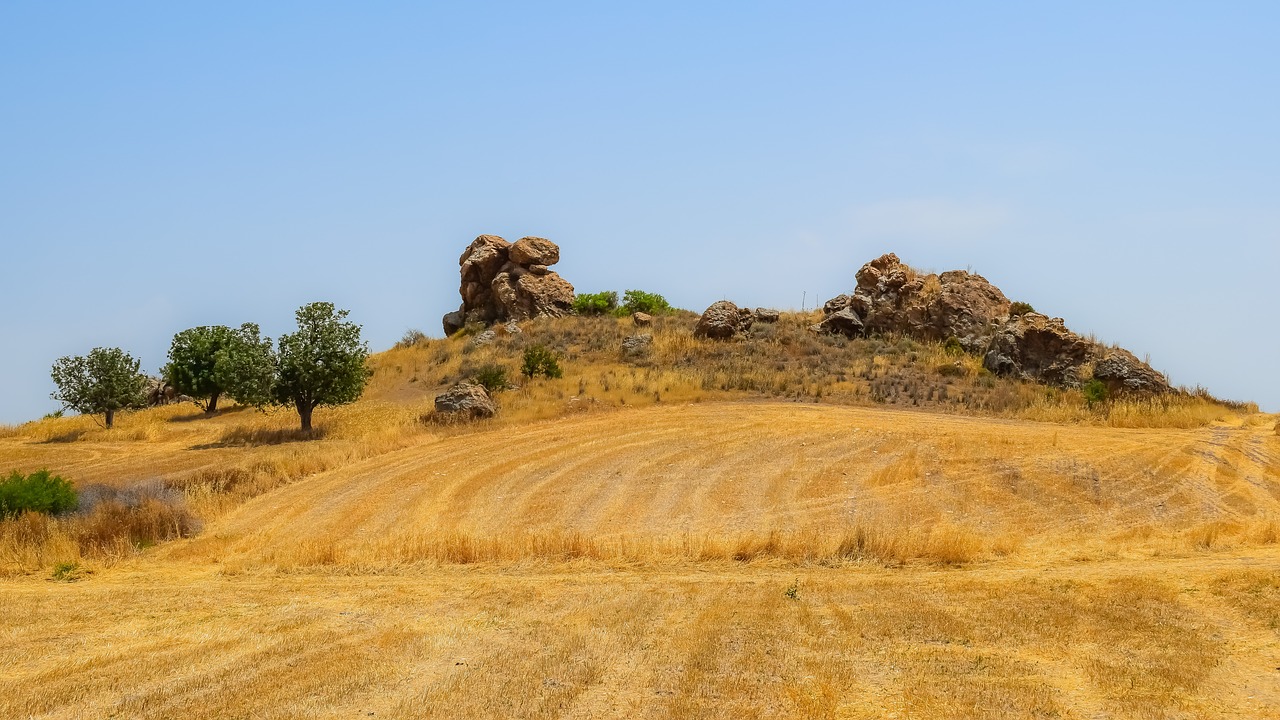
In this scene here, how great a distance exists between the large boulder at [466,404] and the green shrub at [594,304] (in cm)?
2273

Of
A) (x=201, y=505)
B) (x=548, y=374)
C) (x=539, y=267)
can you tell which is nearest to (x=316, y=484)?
(x=201, y=505)

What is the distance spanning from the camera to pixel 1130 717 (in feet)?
24.2

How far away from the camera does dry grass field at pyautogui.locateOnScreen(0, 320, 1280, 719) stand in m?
Result: 8.44

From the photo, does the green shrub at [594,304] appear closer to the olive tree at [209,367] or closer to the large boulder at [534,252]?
the large boulder at [534,252]

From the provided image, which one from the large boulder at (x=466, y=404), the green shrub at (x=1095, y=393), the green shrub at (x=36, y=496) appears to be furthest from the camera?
the large boulder at (x=466, y=404)

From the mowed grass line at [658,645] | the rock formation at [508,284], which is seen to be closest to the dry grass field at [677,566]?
the mowed grass line at [658,645]

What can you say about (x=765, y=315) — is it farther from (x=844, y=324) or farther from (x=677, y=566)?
(x=677, y=566)

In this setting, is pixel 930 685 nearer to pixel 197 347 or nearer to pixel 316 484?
pixel 316 484

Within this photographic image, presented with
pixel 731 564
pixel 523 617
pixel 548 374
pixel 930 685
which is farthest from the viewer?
pixel 548 374

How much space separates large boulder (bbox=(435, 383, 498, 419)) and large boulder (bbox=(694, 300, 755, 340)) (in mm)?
13203

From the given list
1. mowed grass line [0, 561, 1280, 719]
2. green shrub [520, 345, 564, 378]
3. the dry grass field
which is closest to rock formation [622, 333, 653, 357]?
green shrub [520, 345, 564, 378]

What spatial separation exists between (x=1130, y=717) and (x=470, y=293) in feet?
162

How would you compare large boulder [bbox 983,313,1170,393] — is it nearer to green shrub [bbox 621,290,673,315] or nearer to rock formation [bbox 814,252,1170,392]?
rock formation [bbox 814,252,1170,392]

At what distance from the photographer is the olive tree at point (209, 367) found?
1484 inches
